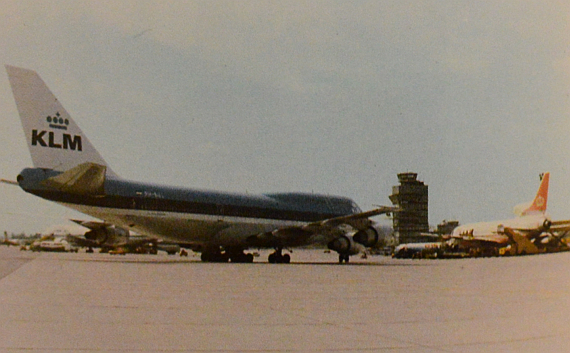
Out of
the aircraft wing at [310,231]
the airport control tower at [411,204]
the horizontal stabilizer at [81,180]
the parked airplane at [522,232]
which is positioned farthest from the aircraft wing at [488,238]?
the airport control tower at [411,204]

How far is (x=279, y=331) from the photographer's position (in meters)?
6.81

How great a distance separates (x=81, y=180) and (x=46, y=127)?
2.76 meters

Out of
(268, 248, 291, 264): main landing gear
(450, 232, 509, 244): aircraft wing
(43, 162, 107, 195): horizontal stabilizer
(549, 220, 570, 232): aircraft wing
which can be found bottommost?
(268, 248, 291, 264): main landing gear

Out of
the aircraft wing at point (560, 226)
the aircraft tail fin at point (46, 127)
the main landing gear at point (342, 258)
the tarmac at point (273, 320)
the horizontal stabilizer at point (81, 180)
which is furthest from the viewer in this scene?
the aircraft wing at point (560, 226)

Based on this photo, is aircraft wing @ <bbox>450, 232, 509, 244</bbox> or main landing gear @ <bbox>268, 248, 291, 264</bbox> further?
aircraft wing @ <bbox>450, 232, 509, 244</bbox>

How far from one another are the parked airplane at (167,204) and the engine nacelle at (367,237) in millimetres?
58

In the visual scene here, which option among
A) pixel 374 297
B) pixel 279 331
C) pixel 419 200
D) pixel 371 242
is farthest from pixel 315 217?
pixel 419 200

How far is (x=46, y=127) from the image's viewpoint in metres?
23.6

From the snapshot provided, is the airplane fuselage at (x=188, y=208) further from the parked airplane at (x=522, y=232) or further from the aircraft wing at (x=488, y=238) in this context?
the aircraft wing at (x=488, y=238)

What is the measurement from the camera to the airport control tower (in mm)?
145250

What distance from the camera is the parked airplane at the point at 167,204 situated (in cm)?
2320

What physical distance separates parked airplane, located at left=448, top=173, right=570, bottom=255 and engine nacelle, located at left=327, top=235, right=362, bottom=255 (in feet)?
98.8

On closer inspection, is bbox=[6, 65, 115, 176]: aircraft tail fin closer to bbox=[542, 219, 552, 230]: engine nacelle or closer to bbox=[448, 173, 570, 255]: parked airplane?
bbox=[448, 173, 570, 255]: parked airplane

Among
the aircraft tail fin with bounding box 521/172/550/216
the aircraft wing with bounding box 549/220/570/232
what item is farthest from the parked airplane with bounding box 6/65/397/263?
the aircraft tail fin with bounding box 521/172/550/216
